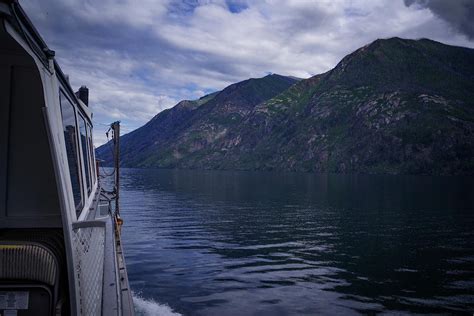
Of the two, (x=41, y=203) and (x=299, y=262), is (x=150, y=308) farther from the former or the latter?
A: (x=299, y=262)

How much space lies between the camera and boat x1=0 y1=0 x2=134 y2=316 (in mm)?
4723

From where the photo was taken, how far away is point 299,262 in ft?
99.9

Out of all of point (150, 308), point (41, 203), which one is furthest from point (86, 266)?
point (150, 308)

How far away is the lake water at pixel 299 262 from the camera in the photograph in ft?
70.0

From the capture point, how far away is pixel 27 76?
7102mm

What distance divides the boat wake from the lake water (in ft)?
0.32

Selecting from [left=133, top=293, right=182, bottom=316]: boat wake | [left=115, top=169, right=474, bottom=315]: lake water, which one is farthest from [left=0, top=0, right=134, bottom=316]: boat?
[left=115, top=169, right=474, bottom=315]: lake water

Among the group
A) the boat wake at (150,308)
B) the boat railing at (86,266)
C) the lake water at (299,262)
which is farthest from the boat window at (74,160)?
the lake water at (299,262)

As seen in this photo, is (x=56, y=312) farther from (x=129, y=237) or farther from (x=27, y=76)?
(x=129, y=237)

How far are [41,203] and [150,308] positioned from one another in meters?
13.2

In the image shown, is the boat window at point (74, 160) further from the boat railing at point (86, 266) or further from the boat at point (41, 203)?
the boat railing at point (86, 266)

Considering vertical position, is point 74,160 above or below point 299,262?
above

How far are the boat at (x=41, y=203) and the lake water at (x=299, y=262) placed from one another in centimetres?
1282

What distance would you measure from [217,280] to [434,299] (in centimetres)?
1251
